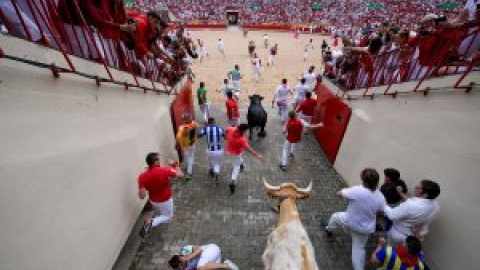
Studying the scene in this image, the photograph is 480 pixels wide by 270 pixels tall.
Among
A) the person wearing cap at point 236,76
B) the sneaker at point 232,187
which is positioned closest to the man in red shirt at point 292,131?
the sneaker at point 232,187

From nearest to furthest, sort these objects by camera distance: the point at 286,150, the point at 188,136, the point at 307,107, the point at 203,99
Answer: the point at 188,136 → the point at 286,150 → the point at 307,107 → the point at 203,99

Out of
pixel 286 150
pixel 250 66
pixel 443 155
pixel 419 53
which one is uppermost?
pixel 419 53

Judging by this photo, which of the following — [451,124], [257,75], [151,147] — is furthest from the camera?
[257,75]

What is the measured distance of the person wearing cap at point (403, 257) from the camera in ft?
12.0

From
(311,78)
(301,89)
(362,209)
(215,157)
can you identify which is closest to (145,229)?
(215,157)

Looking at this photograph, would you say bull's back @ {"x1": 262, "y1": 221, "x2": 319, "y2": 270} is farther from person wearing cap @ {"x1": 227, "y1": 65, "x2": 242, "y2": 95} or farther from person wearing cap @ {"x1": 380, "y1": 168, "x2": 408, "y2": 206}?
person wearing cap @ {"x1": 227, "y1": 65, "x2": 242, "y2": 95}

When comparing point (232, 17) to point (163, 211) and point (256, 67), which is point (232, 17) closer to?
point (256, 67)

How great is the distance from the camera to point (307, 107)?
397 inches

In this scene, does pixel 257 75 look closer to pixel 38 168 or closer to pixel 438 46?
pixel 438 46

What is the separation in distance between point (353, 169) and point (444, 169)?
2907mm

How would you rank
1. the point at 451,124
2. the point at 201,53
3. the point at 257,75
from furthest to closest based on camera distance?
the point at 201,53
the point at 257,75
the point at 451,124

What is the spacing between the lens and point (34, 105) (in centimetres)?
312

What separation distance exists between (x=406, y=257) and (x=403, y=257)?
4 cm

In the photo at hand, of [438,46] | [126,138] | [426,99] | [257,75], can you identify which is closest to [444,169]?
[426,99]
